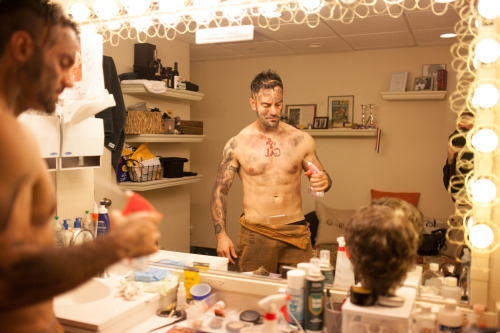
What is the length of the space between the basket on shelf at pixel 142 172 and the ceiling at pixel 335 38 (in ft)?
1.98

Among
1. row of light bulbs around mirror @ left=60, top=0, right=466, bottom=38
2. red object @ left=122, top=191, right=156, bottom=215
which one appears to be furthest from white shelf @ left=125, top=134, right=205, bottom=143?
red object @ left=122, top=191, right=156, bottom=215

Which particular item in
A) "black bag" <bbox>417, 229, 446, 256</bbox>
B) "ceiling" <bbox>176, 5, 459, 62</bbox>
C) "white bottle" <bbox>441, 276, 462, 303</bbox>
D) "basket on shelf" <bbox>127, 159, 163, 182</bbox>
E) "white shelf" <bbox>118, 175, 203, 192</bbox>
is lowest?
"white bottle" <bbox>441, 276, 462, 303</bbox>

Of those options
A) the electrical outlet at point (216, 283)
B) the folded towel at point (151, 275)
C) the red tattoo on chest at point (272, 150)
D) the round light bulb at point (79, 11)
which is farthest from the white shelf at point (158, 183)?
the round light bulb at point (79, 11)

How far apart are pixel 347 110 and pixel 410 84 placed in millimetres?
342

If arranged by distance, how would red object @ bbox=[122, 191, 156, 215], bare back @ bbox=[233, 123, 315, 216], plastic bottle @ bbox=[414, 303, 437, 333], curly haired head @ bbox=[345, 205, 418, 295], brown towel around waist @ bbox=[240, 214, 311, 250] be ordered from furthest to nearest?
bare back @ bbox=[233, 123, 315, 216], brown towel around waist @ bbox=[240, 214, 311, 250], plastic bottle @ bbox=[414, 303, 437, 333], curly haired head @ bbox=[345, 205, 418, 295], red object @ bbox=[122, 191, 156, 215]

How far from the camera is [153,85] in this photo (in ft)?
7.07

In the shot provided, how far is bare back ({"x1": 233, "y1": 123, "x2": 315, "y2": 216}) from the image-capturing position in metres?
1.97

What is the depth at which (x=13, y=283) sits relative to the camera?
2.36ft

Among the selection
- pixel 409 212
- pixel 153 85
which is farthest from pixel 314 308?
pixel 153 85

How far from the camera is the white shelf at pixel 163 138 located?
85.9 inches

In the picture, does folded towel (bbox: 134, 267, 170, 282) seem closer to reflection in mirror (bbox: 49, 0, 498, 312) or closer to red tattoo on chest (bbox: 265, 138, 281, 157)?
red tattoo on chest (bbox: 265, 138, 281, 157)

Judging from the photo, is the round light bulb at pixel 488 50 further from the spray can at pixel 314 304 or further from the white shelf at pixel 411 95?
the spray can at pixel 314 304

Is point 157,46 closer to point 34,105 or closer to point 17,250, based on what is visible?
point 34,105

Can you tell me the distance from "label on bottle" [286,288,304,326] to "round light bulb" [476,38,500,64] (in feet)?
3.07
